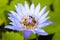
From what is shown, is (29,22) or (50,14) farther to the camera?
(50,14)

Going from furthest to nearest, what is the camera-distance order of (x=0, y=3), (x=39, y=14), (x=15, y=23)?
(x=0, y=3) < (x=39, y=14) < (x=15, y=23)

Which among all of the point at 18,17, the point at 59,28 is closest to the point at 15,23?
the point at 18,17

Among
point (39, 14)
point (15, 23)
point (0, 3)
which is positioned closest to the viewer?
point (15, 23)

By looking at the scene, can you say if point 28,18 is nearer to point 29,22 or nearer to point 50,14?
point 29,22

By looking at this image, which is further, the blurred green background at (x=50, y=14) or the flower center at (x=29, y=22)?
the blurred green background at (x=50, y=14)

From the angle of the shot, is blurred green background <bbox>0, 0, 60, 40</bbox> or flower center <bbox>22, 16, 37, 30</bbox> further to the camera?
blurred green background <bbox>0, 0, 60, 40</bbox>

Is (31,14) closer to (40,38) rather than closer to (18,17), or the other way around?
(18,17)

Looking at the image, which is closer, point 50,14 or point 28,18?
point 28,18

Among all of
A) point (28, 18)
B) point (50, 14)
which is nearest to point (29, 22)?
point (28, 18)
